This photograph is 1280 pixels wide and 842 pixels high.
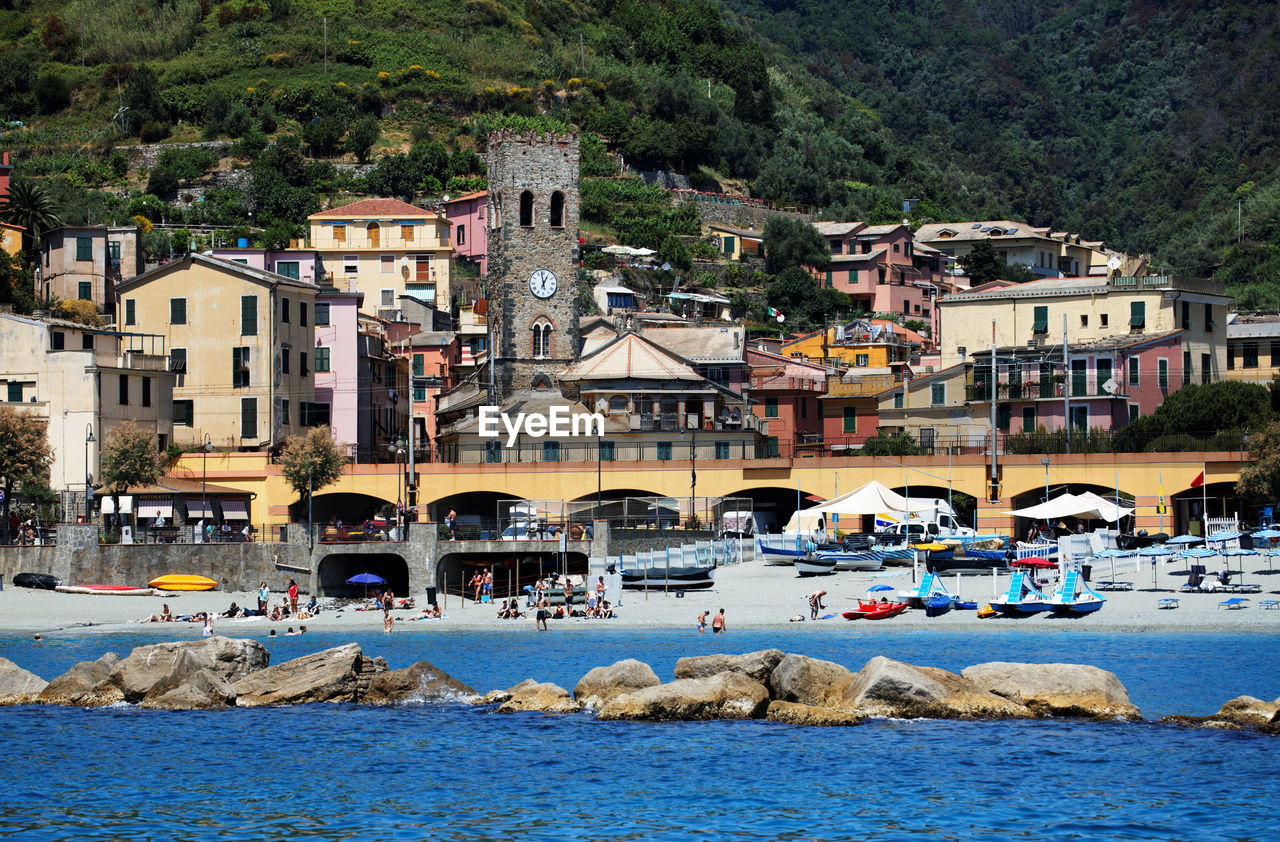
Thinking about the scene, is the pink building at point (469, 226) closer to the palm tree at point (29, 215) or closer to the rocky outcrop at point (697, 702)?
the palm tree at point (29, 215)

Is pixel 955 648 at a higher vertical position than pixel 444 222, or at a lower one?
lower

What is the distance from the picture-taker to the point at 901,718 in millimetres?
34844

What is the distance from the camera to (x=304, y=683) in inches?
1533

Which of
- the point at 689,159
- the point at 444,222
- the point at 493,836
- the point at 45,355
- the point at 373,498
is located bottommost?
the point at 493,836

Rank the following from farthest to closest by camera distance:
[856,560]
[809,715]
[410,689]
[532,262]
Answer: [532,262] < [856,560] < [410,689] < [809,715]

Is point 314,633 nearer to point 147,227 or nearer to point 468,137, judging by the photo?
point 147,227

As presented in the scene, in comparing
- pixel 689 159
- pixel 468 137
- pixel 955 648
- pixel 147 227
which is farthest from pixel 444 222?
pixel 955 648

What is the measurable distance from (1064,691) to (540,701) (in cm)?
1102

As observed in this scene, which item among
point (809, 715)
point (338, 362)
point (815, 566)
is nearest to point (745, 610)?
point (815, 566)

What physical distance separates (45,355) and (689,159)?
268 feet

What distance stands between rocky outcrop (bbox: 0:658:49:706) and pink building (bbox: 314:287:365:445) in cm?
3907

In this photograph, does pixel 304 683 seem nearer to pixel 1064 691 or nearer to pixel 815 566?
pixel 1064 691

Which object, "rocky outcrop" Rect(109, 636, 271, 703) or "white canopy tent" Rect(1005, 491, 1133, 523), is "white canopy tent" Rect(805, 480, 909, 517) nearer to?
"white canopy tent" Rect(1005, 491, 1133, 523)

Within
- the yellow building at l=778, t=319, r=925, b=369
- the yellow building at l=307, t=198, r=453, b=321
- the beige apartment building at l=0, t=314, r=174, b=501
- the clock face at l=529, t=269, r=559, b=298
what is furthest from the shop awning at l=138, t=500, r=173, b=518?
the yellow building at l=778, t=319, r=925, b=369
